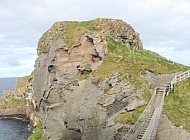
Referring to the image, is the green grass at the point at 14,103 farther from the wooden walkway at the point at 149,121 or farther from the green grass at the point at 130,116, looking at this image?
the wooden walkway at the point at 149,121

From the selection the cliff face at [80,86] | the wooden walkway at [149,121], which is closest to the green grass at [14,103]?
the cliff face at [80,86]

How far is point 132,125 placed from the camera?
3644 centimetres

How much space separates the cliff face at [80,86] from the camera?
3866 cm

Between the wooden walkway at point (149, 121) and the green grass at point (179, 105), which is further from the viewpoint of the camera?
the green grass at point (179, 105)

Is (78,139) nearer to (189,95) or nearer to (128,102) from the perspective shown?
(128,102)

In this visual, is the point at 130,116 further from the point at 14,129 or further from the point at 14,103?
the point at 14,103

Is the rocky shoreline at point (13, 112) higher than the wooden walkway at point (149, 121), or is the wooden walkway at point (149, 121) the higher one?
the wooden walkway at point (149, 121)

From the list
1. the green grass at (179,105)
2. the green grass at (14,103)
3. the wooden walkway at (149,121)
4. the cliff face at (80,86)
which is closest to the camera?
the wooden walkway at (149,121)

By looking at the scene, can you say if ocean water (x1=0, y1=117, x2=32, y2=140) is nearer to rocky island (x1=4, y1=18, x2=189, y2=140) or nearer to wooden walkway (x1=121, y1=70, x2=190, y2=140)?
rocky island (x1=4, y1=18, x2=189, y2=140)

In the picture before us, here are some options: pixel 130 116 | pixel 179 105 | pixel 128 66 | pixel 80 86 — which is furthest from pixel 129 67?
pixel 179 105

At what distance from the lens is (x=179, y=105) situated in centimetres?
3862

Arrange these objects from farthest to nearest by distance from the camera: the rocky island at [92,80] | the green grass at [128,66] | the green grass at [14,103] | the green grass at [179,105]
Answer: the green grass at [14,103]
the green grass at [128,66]
the rocky island at [92,80]
the green grass at [179,105]

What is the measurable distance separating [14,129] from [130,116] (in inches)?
2242

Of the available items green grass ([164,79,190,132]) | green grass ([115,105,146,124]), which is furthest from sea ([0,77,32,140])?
green grass ([164,79,190,132])
